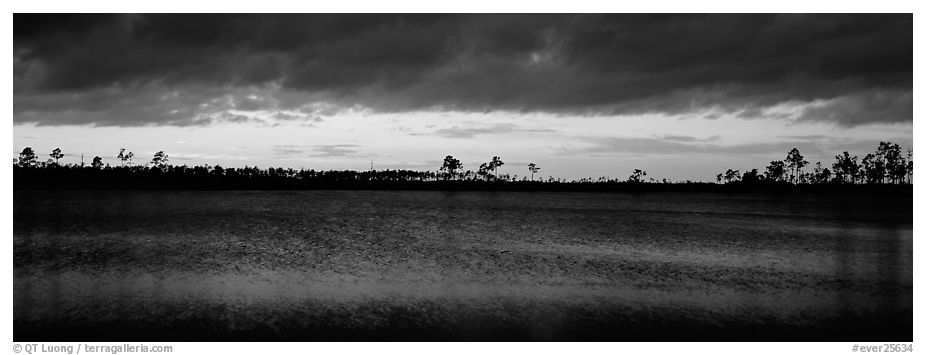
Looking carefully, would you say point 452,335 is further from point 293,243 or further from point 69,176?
point 69,176

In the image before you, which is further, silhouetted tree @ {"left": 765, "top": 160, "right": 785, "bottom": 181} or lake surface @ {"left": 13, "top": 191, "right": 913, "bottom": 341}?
silhouetted tree @ {"left": 765, "top": 160, "right": 785, "bottom": 181}

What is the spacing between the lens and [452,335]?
31.9 ft

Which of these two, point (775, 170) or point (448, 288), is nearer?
point (448, 288)

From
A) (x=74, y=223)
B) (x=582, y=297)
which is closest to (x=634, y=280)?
(x=582, y=297)

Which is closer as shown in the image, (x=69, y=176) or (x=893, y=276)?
(x=893, y=276)

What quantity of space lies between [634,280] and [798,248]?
496 inches

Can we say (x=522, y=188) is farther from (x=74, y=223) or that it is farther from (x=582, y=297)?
(x=582, y=297)

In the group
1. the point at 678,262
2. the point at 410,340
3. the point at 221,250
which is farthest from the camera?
the point at 221,250

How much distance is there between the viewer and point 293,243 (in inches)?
897

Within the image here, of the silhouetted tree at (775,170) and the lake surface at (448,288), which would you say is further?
the silhouetted tree at (775,170)

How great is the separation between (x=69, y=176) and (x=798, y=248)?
126825mm

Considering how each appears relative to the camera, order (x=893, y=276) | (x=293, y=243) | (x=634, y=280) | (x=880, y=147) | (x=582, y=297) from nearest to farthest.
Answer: (x=582, y=297), (x=634, y=280), (x=893, y=276), (x=293, y=243), (x=880, y=147)
